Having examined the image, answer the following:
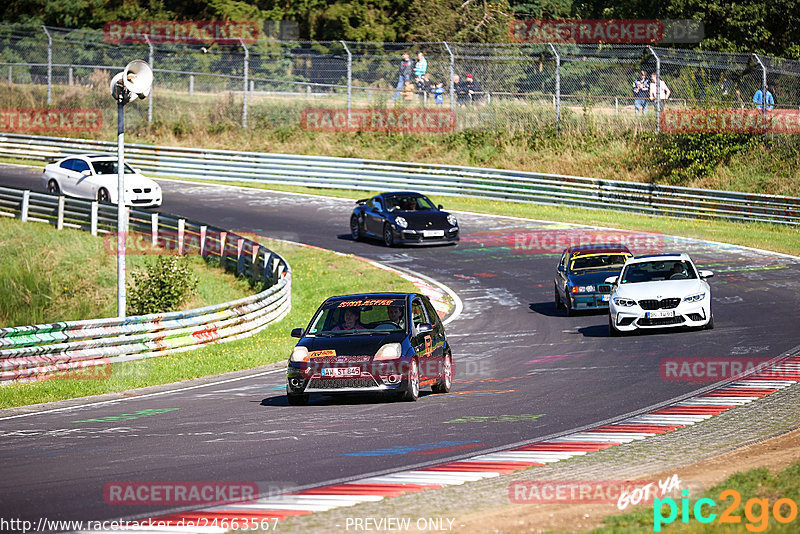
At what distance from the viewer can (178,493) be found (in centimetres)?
836

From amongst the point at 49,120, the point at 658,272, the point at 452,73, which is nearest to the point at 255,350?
the point at 658,272

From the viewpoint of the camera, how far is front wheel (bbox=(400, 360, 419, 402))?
506 inches

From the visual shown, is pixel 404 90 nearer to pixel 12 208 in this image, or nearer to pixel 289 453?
pixel 12 208

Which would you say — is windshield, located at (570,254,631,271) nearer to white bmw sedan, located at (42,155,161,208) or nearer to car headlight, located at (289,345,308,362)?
car headlight, located at (289,345,308,362)

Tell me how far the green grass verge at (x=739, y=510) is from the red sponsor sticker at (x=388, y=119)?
35268mm

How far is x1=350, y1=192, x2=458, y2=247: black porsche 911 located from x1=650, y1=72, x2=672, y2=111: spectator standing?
1115cm

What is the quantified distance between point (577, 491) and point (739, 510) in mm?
1287

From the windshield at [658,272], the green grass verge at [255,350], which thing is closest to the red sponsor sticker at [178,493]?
the green grass verge at [255,350]

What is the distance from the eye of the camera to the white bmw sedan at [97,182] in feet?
109

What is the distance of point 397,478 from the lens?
8.84 m

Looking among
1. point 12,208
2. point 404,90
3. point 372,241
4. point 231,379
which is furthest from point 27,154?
point 231,379

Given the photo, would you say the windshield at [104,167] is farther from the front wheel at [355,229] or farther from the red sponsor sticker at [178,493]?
the red sponsor sticker at [178,493]

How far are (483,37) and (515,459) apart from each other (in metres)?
45.0

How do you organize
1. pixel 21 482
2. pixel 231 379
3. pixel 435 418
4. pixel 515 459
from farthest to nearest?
pixel 231 379 < pixel 435 418 < pixel 515 459 < pixel 21 482
